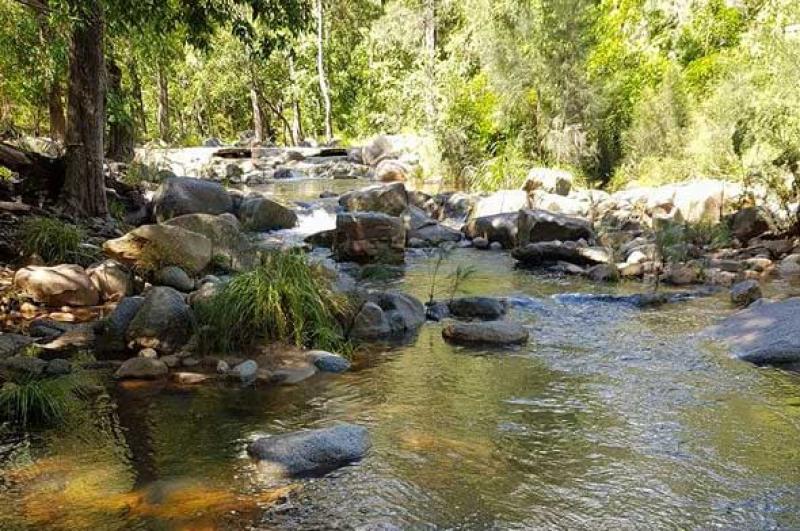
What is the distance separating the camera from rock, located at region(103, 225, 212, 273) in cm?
932

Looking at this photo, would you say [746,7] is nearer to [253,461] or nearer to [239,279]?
[239,279]

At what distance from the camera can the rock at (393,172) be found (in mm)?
22922

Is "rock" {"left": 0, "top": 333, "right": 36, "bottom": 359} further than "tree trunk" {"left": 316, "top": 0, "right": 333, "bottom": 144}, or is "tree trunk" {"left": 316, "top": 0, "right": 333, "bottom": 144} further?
"tree trunk" {"left": 316, "top": 0, "right": 333, "bottom": 144}

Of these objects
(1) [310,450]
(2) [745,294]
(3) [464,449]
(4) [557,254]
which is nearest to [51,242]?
(1) [310,450]

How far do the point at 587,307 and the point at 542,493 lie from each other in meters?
5.05

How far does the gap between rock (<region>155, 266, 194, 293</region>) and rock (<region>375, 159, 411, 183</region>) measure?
554 inches

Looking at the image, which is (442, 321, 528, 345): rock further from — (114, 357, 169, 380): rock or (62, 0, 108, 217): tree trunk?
(62, 0, 108, 217): tree trunk

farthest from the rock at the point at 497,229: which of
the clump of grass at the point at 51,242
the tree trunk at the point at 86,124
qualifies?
the clump of grass at the point at 51,242

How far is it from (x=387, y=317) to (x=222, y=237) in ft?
10.5

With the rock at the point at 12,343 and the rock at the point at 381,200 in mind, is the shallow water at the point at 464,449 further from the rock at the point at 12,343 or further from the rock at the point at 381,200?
the rock at the point at 381,200

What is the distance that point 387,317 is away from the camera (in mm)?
8031

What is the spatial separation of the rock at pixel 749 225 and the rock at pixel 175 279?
8.80 meters

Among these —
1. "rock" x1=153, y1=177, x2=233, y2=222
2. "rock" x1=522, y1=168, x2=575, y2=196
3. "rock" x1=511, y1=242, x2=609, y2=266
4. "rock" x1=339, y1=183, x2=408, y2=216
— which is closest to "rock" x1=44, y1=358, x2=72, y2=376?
"rock" x1=153, y1=177, x2=233, y2=222

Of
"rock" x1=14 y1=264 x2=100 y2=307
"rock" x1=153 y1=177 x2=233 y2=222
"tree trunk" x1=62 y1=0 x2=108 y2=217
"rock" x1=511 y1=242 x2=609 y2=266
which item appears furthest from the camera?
"rock" x1=153 y1=177 x2=233 y2=222
